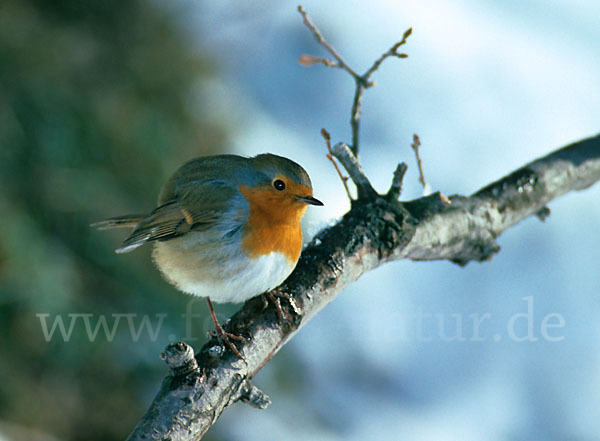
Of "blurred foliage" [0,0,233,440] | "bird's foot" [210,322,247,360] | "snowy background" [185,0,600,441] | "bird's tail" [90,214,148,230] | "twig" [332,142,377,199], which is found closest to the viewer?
"bird's foot" [210,322,247,360]

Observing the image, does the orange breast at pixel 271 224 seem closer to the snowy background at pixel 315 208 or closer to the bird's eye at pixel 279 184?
the bird's eye at pixel 279 184

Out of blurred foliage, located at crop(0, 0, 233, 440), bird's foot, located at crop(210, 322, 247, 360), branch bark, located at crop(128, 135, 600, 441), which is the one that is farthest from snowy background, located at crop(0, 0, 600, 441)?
bird's foot, located at crop(210, 322, 247, 360)

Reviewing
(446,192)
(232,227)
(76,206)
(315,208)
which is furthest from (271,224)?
(446,192)

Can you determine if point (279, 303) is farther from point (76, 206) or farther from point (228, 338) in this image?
point (76, 206)

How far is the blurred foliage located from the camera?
310cm

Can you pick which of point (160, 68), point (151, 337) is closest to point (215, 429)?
point (151, 337)

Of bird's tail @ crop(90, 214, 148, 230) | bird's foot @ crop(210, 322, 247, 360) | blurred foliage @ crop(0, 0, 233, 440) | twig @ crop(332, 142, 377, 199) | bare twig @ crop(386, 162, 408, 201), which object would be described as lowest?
bird's foot @ crop(210, 322, 247, 360)

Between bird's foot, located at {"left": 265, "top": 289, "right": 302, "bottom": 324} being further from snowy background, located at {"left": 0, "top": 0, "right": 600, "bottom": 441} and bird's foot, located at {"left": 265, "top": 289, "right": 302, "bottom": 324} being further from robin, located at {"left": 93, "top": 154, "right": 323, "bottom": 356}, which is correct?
snowy background, located at {"left": 0, "top": 0, "right": 600, "bottom": 441}

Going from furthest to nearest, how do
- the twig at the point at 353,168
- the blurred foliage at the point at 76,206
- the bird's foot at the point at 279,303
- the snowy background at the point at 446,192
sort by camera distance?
the snowy background at the point at 446,192, the blurred foliage at the point at 76,206, the twig at the point at 353,168, the bird's foot at the point at 279,303

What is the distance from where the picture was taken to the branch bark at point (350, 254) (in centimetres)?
135

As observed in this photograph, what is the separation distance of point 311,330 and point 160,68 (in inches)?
92.2

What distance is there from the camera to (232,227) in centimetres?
181

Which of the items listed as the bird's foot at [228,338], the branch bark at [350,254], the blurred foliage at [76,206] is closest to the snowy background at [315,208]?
the blurred foliage at [76,206]

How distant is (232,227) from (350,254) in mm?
400
